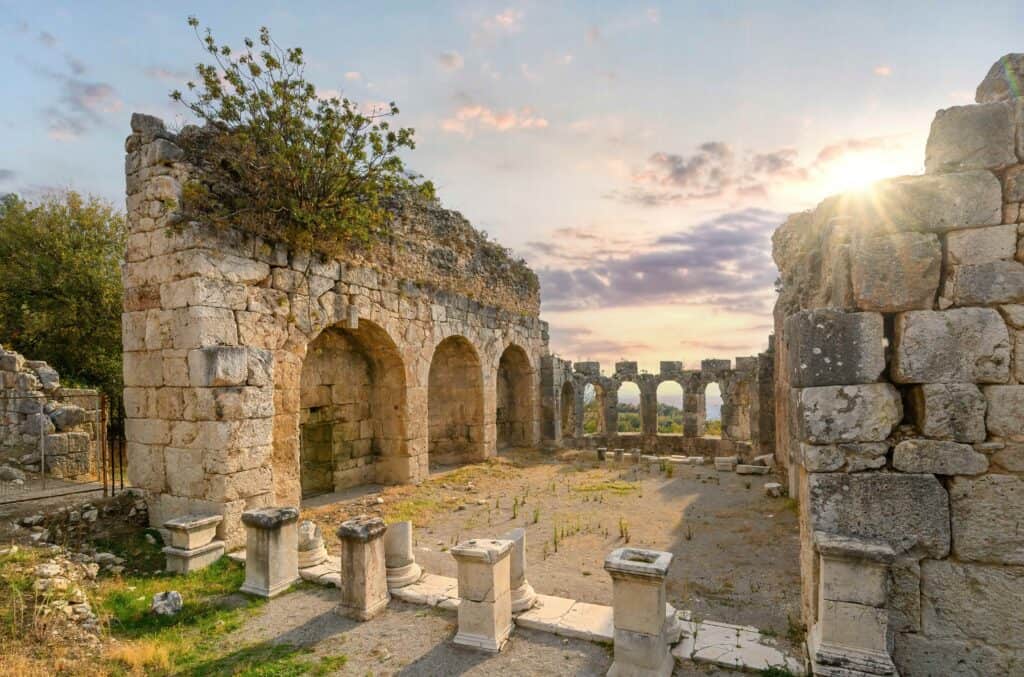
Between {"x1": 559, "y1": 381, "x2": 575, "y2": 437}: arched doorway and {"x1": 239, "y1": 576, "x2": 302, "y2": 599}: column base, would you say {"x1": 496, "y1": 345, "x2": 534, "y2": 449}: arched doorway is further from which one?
{"x1": 239, "y1": 576, "x2": 302, "y2": 599}: column base

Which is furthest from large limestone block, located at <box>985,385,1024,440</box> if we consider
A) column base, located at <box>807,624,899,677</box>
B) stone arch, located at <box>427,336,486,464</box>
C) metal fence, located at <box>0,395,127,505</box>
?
metal fence, located at <box>0,395,127,505</box>

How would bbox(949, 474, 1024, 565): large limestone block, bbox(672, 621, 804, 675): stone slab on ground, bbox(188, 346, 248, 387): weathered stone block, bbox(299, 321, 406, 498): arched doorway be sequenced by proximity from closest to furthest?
1. bbox(949, 474, 1024, 565): large limestone block
2. bbox(672, 621, 804, 675): stone slab on ground
3. bbox(188, 346, 248, 387): weathered stone block
4. bbox(299, 321, 406, 498): arched doorway

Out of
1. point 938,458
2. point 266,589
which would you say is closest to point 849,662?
point 938,458

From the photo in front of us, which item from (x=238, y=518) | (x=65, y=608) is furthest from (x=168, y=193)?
(x=65, y=608)

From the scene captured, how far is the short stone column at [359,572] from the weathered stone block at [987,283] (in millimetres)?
5010

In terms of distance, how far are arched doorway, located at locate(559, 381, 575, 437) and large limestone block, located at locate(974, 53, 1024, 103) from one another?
17091 mm

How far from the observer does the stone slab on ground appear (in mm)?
4023

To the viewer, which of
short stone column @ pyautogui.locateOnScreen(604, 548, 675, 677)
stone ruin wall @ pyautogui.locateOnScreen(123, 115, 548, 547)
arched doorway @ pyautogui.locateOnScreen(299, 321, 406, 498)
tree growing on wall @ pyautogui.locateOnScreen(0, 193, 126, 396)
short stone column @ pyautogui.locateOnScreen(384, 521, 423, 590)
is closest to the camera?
short stone column @ pyautogui.locateOnScreen(604, 548, 675, 677)

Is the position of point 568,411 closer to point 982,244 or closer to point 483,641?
point 483,641

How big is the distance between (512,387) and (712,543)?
33.0 feet

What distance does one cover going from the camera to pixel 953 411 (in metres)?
3.60

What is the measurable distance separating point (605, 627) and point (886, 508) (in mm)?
2374

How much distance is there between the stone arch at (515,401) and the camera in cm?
1681

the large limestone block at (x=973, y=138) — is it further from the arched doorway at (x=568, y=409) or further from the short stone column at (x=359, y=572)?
the arched doorway at (x=568, y=409)
